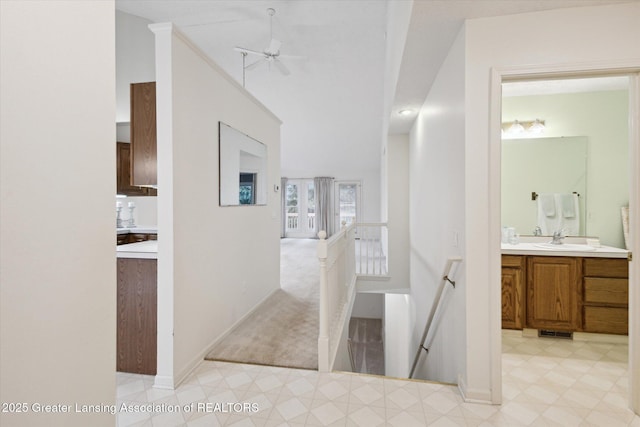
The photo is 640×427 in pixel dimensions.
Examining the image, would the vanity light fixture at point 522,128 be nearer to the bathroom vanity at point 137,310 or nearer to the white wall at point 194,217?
the white wall at point 194,217

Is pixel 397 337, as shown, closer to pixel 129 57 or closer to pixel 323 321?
pixel 323 321

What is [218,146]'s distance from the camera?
271 cm

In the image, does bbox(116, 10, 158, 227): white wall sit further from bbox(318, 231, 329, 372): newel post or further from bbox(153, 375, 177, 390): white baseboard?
bbox(318, 231, 329, 372): newel post

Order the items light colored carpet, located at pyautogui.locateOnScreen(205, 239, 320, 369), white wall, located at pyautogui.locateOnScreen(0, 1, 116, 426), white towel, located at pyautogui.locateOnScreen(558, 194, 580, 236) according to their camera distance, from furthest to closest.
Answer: white towel, located at pyautogui.locateOnScreen(558, 194, 580, 236) → light colored carpet, located at pyautogui.locateOnScreen(205, 239, 320, 369) → white wall, located at pyautogui.locateOnScreen(0, 1, 116, 426)

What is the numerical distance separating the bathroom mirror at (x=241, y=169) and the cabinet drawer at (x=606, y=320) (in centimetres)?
359

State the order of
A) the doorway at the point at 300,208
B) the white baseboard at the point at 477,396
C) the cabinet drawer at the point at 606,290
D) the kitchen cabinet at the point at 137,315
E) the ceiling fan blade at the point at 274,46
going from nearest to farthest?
the white baseboard at the point at 477,396
the kitchen cabinet at the point at 137,315
the cabinet drawer at the point at 606,290
the ceiling fan blade at the point at 274,46
the doorway at the point at 300,208

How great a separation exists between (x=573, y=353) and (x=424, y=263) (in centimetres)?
151

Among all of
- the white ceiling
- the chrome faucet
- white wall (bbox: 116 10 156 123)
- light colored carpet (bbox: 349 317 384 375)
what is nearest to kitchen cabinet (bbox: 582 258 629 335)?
the chrome faucet

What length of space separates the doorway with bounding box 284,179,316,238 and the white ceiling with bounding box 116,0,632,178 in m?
2.44

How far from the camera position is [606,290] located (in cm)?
281

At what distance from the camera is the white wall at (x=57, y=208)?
2.30ft

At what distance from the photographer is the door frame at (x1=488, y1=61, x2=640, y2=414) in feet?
5.90

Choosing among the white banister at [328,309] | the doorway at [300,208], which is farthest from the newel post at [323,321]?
the doorway at [300,208]

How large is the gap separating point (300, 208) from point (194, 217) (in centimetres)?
859
